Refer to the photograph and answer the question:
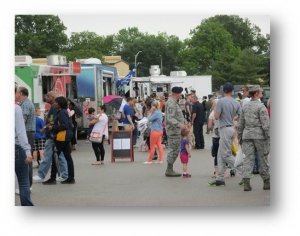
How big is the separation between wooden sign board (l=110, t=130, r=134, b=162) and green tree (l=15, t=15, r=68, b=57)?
192 inches

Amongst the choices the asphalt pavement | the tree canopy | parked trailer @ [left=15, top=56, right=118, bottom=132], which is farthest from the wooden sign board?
the tree canopy

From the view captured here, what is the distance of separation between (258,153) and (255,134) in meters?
0.29

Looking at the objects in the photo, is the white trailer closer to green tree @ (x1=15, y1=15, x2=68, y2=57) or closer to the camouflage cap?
the camouflage cap

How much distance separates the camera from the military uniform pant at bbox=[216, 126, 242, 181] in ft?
40.4

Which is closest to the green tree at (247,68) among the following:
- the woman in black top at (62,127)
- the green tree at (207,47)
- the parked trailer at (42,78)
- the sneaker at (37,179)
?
the green tree at (207,47)

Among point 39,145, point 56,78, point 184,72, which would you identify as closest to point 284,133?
point 184,72

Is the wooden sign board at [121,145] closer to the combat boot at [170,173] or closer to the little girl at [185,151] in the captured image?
the combat boot at [170,173]

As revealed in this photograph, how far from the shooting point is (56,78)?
1595 centimetres

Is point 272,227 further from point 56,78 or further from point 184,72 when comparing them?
point 56,78

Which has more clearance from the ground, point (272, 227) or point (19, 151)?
point (19, 151)

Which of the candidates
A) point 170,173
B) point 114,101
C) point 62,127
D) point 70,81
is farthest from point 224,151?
point 114,101

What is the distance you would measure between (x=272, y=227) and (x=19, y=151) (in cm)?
329

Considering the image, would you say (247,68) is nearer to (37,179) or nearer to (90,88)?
(37,179)

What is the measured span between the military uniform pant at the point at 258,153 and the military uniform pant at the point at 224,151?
A: 1.94 ft
